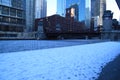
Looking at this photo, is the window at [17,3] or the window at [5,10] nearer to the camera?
the window at [5,10]

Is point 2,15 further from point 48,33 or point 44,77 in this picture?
point 44,77

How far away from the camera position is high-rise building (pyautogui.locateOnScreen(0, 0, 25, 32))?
89188mm

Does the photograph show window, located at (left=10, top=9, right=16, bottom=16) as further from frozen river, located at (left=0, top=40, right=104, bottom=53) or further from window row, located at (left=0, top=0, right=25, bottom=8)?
frozen river, located at (left=0, top=40, right=104, bottom=53)

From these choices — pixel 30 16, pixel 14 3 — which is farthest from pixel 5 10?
pixel 30 16

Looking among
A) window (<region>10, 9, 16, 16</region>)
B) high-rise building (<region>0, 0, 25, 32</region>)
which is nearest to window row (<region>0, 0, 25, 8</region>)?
high-rise building (<region>0, 0, 25, 32</region>)

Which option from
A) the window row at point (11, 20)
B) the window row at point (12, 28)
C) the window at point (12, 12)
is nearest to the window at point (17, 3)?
the window at point (12, 12)

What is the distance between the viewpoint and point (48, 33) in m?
115

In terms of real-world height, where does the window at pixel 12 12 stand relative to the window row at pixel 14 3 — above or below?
below

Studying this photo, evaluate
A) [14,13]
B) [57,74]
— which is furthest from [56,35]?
[57,74]

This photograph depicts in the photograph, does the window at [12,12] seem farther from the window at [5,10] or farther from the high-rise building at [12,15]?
the window at [5,10]

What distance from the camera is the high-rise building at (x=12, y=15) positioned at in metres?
89.2

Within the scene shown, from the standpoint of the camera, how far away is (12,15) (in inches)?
3755

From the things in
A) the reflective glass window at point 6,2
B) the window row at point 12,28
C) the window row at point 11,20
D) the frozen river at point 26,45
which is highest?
the reflective glass window at point 6,2

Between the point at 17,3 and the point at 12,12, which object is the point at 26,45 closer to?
the point at 12,12
